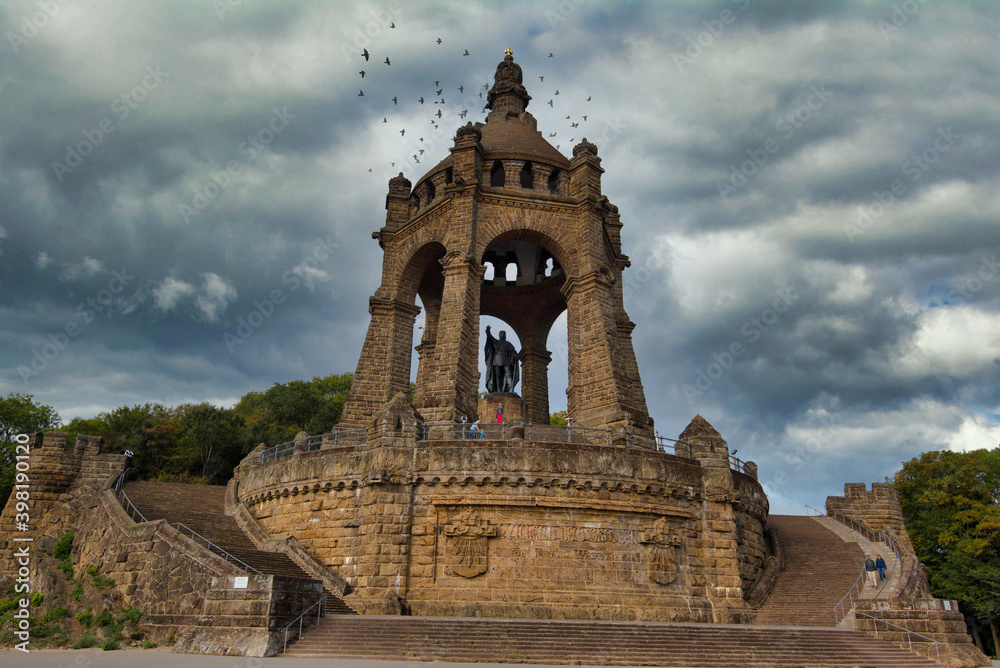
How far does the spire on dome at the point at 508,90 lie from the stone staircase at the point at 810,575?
22.7 m

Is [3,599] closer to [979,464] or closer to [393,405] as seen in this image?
[393,405]

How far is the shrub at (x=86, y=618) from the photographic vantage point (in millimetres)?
15824

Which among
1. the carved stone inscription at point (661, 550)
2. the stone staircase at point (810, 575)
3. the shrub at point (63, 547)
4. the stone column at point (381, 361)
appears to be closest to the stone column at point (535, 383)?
the stone column at point (381, 361)

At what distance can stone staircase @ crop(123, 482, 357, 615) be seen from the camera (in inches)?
662

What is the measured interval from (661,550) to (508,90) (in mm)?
24199

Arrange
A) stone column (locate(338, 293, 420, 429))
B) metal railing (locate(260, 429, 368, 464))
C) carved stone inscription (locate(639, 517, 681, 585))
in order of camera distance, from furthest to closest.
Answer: stone column (locate(338, 293, 420, 429)) → metal railing (locate(260, 429, 368, 464)) → carved stone inscription (locate(639, 517, 681, 585))

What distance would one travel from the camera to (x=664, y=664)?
41.2ft

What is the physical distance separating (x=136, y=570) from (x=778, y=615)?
673 inches

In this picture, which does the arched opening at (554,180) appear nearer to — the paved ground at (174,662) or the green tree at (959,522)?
the paved ground at (174,662)

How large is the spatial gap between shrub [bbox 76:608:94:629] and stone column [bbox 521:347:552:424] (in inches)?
664

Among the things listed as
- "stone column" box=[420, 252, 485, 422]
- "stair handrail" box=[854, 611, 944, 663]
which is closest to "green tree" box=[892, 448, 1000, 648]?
"stair handrail" box=[854, 611, 944, 663]

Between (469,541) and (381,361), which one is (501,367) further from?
(469,541)

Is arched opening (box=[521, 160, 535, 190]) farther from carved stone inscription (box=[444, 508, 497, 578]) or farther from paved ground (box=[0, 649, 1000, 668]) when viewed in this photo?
paved ground (box=[0, 649, 1000, 668])

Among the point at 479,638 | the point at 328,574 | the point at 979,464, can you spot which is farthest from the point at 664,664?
the point at 979,464
